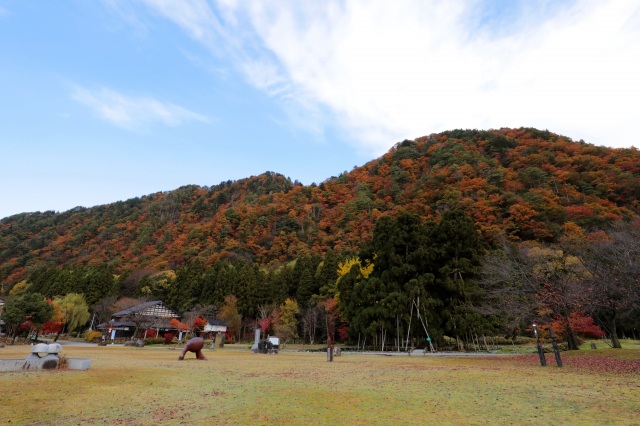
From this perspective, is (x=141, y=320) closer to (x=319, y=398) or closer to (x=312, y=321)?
(x=312, y=321)

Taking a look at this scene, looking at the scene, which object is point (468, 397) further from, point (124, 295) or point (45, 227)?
point (45, 227)

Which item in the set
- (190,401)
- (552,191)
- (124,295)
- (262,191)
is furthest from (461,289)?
(262,191)

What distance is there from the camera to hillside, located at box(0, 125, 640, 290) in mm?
48031

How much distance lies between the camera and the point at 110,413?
6.19 meters

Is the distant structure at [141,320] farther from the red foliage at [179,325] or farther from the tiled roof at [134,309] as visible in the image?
the red foliage at [179,325]

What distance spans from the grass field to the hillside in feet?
128

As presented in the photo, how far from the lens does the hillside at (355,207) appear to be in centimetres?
4803

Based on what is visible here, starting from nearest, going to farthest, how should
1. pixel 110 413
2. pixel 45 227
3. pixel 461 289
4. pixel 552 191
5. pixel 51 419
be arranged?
pixel 51 419
pixel 110 413
pixel 461 289
pixel 552 191
pixel 45 227

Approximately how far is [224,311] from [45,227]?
324ft

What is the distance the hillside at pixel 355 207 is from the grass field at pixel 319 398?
39075mm

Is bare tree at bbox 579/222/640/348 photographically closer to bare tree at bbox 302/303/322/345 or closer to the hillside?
the hillside

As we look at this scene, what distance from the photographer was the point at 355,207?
231ft

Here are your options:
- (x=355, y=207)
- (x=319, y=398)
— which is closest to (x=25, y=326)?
(x=319, y=398)

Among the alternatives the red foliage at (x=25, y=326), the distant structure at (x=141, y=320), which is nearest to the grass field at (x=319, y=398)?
the red foliage at (x=25, y=326)
